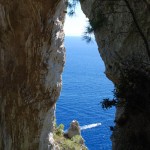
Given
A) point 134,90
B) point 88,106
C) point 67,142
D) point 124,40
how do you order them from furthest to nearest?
point 88,106 → point 67,142 → point 124,40 → point 134,90

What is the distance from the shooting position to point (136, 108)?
26.7 feet

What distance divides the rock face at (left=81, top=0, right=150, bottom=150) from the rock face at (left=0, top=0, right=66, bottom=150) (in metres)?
1.83

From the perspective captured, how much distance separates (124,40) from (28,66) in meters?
4.33

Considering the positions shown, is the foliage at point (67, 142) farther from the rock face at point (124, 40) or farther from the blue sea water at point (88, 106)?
the rock face at point (124, 40)

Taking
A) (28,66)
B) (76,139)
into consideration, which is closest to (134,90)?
(28,66)

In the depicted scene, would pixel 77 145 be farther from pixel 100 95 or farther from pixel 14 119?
pixel 100 95

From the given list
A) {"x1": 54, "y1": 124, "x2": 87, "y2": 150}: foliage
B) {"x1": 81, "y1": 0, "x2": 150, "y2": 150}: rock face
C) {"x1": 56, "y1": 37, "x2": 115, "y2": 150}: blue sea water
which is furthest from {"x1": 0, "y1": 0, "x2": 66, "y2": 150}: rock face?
{"x1": 56, "y1": 37, "x2": 115, "y2": 150}: blue sea water

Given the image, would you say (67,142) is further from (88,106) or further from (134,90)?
(88,106)

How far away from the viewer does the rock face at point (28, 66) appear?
41.2ft

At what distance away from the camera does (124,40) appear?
401 inches

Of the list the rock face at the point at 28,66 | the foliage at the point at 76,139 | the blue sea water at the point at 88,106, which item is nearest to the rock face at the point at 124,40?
the rock face at the point at 28,66

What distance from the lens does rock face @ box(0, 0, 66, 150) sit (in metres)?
12.5

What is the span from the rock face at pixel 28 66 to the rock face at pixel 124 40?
71.9 inches

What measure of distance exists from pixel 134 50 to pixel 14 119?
593 centimetres
